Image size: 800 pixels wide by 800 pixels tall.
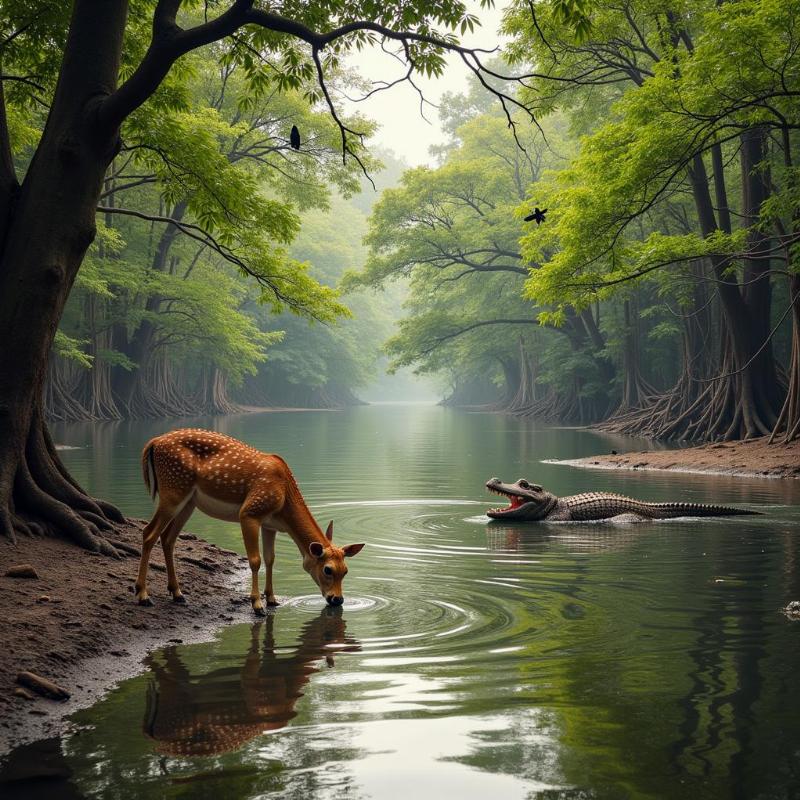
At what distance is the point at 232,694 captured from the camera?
4945 millimetres

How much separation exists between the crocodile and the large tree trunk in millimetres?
6340

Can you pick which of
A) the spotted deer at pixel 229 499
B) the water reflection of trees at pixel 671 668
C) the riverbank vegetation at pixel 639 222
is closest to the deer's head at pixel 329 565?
the spotted deer at pixel 229 499

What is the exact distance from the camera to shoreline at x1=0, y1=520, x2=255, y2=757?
4.76 meters

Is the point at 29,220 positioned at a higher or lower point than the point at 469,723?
higher

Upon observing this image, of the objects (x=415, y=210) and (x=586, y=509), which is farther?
(x=415, y=210)

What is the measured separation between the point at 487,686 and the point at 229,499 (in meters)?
2.59

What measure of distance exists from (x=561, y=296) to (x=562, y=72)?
867 centimetres

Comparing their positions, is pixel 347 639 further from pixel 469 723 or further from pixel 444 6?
pixel 444 6

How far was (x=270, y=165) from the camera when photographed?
3812 cm

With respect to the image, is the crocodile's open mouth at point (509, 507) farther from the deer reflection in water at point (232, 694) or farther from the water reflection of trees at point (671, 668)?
the deer reflection in water at point (232, 694)

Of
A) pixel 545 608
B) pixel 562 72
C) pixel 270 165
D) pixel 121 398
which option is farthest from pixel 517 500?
pixel 121 398

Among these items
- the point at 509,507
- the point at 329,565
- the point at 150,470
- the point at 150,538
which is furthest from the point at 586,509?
the point at 150,538

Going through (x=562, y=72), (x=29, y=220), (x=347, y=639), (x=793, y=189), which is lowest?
(x=347, y=639)

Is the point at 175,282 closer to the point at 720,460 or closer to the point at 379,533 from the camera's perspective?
the point at 720,460
